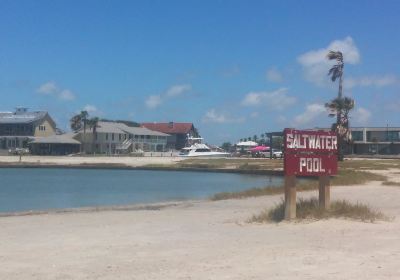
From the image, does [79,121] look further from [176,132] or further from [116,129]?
[176,132]

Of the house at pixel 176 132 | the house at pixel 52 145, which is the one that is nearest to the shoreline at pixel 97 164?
the house at pixel 52 145

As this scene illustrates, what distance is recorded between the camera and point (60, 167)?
266 ft

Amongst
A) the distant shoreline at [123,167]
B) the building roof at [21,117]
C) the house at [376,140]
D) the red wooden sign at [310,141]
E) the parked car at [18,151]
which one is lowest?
the distant shoreline at [123,167]

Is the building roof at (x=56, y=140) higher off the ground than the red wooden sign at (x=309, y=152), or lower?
higher

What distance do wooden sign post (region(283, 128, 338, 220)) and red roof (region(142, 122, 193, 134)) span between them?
124530 millimetres

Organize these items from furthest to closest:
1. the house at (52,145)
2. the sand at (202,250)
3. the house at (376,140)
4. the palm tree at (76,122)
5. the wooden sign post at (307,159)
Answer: the palm tree at (76,122) → the house at (376,140) → the house at (52,145) → the wooden sign post at (307,159) → the sand at (202,250)

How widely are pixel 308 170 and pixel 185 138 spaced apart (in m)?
126

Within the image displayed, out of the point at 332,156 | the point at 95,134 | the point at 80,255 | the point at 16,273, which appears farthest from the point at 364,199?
the point at 95,134

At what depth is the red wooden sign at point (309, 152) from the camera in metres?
15.5

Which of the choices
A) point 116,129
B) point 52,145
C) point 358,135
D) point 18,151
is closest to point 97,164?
point 18,151

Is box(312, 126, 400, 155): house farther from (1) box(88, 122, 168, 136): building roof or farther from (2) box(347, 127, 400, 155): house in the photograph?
(1) box(88, 122, 168, 136): building roof

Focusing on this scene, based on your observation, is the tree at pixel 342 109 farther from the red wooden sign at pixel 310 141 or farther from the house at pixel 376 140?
the red wooden sign at pixel 310 141

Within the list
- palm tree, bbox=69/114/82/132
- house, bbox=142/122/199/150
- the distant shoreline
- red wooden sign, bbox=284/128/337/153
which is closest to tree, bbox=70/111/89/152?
palm tree, bbox=69/114/82/132

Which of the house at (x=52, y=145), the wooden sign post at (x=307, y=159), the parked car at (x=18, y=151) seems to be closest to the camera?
the wooden sign post at (x=307, y=159)
